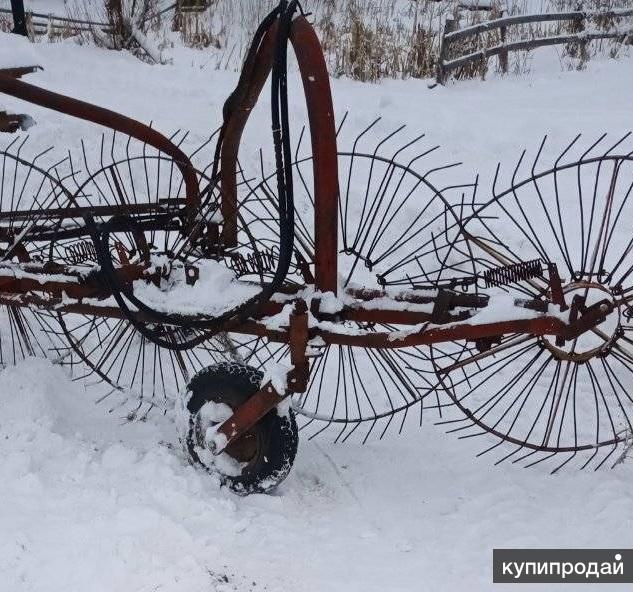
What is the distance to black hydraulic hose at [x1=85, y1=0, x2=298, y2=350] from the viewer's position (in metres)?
1.83

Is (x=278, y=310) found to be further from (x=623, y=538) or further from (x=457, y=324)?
(x=623, y=538)

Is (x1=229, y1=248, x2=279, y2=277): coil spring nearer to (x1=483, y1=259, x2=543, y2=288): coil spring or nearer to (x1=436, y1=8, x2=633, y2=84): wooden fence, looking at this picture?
(x1=483, y1=259, x2=543, y2=288): coil spring

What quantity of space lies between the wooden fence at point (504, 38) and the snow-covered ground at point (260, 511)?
422 cm

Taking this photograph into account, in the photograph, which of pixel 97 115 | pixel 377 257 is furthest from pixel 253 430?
pixel 377 257

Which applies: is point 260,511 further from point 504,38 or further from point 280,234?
point 504,38

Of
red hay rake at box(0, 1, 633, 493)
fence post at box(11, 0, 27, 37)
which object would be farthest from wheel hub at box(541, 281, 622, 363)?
fence post at box(11, 0, 27, 37)

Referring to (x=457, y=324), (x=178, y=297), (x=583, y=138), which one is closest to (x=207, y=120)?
(x=583, y=138)

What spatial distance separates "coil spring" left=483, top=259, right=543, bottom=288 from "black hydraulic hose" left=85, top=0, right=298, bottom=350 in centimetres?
56

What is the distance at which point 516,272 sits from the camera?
199 cm

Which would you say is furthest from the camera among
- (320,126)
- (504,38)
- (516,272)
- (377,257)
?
(504,38)

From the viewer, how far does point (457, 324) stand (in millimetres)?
1959

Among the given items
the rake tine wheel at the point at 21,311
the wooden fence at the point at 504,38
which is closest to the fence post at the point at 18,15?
the rake tine wheel at the point at 21,311

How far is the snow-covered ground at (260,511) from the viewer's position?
6.24 ft

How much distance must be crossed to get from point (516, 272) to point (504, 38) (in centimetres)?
523
